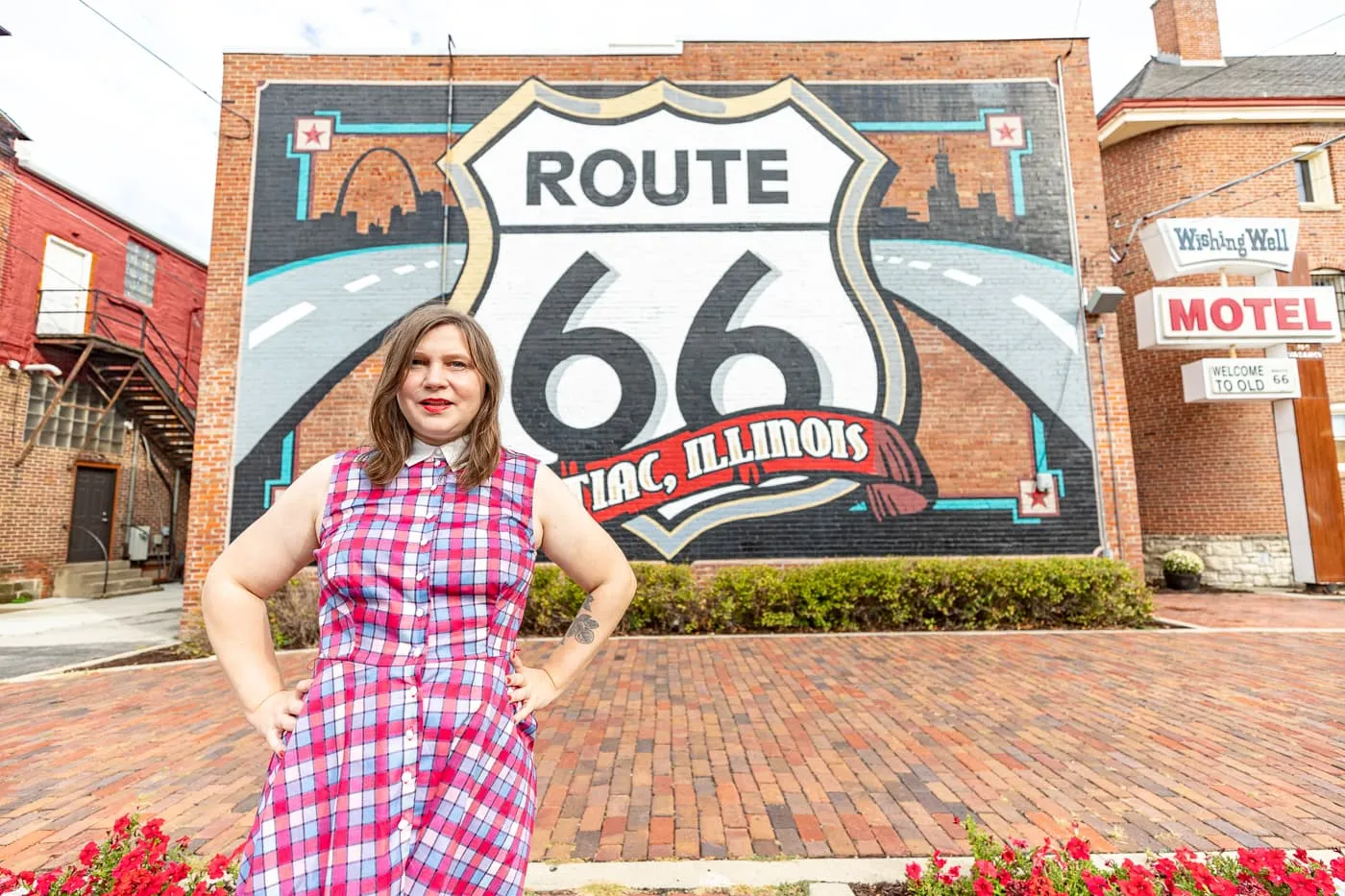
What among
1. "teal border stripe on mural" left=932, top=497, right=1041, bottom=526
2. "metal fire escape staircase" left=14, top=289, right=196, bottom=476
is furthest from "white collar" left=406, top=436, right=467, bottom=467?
"metal fire escape staircase" left=14, top=289, right=196, bottom=476

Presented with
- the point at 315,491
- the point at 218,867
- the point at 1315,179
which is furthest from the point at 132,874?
the point at 1315,179

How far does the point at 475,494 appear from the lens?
4.45ft

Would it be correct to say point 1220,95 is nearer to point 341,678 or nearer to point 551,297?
point 551,297

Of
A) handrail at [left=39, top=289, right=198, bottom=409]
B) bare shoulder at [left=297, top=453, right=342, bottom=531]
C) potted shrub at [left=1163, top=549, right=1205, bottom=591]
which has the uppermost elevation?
handrail at [left=39, top=289, right=198, bottom=409]

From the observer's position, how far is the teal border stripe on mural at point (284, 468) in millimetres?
7891

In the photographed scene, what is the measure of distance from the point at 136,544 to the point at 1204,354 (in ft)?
68.0

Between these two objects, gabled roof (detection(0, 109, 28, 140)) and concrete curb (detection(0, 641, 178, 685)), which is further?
gabled roof (detection(0, 109, 28, 140))

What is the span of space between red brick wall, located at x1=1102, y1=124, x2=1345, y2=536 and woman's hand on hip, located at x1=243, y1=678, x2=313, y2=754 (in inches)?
531

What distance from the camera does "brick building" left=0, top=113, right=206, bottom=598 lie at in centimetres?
1127

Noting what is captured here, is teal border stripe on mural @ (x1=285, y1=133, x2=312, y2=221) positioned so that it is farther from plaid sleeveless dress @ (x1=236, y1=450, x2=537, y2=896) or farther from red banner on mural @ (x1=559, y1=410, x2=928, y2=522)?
plaid sleeveless dress @ (x1=236, y1=450, x2=537, y2=896)

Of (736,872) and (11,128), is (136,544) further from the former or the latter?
(736,872)

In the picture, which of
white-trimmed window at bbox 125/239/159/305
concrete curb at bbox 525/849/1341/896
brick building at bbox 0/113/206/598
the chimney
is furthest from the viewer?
white-trimmed window at bbox 125/239/159/305

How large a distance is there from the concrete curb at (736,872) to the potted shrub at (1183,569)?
998 cm

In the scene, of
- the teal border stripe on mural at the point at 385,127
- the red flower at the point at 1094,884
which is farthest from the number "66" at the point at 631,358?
the red flower at the point at 1094,884
